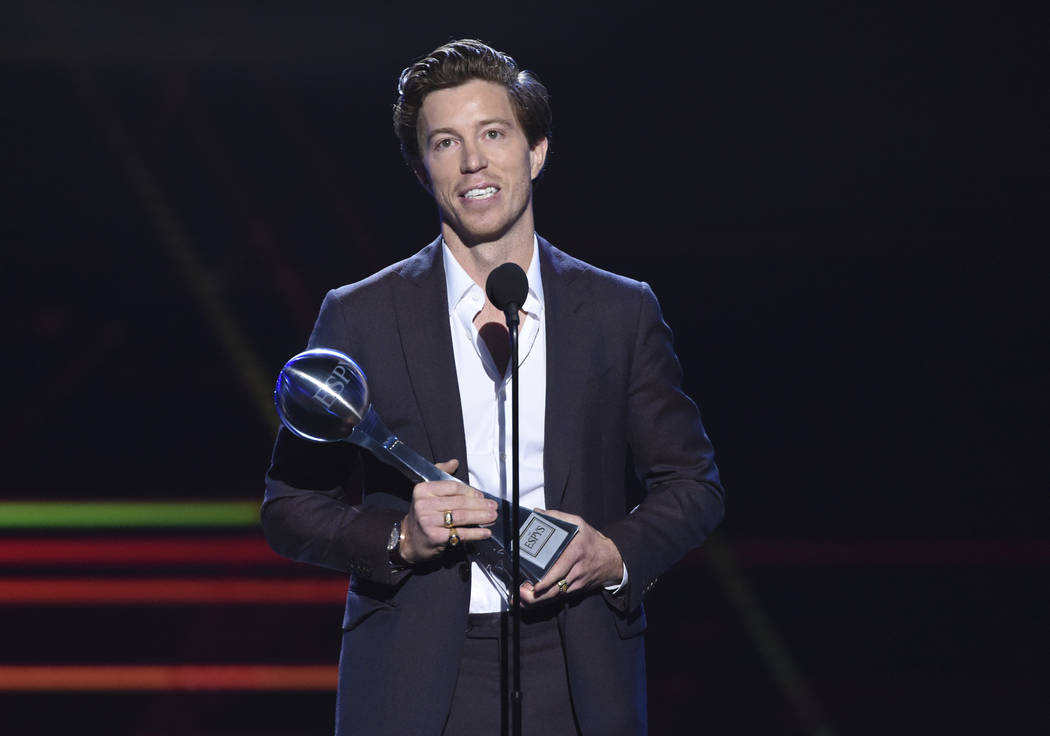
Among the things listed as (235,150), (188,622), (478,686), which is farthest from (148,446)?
(478,686)

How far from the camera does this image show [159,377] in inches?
196

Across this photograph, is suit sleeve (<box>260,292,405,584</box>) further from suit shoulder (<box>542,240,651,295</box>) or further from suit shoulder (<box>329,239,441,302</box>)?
suit shoulder (<box>542,240,651,295</box>)

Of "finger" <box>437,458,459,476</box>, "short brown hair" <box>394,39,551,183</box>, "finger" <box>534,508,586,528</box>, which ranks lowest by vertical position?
"finger" <box>534,508,586,528</box>

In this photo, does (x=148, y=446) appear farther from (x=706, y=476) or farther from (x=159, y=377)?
(x=706, y=476)

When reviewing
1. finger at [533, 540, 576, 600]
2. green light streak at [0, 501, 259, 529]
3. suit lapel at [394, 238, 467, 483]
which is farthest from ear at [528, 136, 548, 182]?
green light streak at [0, 501, 259, 529]

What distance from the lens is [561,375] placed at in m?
1.64

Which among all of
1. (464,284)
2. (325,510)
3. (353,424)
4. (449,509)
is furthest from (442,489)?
(464,284)

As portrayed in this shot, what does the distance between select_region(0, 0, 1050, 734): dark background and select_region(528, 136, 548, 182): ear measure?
7.96ft

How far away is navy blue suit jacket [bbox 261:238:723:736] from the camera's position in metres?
1.53

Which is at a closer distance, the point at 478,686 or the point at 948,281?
the point at 478,686

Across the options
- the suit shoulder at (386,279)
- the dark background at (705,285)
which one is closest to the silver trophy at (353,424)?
the suit shoulder at (386,279)

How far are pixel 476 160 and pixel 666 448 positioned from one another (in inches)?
19.7

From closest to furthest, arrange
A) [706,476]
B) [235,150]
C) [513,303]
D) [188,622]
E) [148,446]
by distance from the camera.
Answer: [513,303]
[706,476]
[188,622]
[235,150]
[148,446]

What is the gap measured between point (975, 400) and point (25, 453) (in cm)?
394
